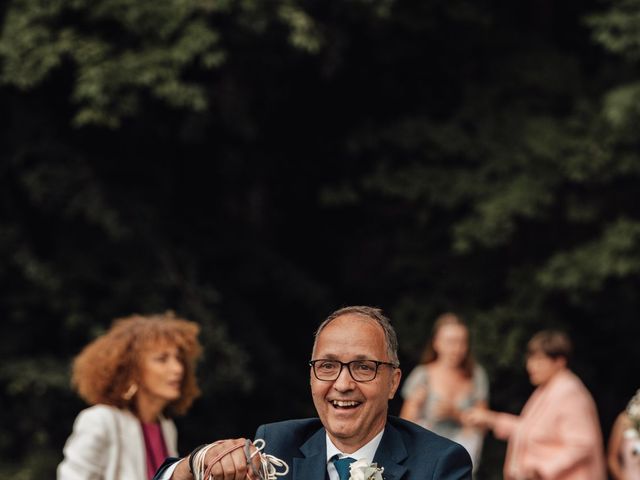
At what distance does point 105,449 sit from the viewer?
5.43 meters

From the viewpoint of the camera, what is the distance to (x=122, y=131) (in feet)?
44.3

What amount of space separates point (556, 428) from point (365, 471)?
16.8ft

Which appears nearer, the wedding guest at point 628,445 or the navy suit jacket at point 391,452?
the navy suit jacket at point 391,452

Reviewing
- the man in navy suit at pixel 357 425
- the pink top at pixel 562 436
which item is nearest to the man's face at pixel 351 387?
the man in navy suit at pixel 357 425

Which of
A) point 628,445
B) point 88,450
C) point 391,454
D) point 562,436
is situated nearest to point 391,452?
point 391,454

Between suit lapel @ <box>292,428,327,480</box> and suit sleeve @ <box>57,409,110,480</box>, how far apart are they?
221 centimetres

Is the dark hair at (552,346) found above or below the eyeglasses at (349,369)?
above

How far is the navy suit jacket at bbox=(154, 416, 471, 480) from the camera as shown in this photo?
327 centimetres

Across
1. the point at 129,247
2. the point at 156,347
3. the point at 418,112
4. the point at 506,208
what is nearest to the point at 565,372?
the point at 156,347

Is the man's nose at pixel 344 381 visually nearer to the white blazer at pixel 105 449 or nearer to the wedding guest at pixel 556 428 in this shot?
the white blazer at pixel 105 449

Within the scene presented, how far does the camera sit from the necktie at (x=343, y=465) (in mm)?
3285

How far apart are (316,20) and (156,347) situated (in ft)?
24.4

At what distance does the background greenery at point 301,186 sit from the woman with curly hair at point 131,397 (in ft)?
18.9

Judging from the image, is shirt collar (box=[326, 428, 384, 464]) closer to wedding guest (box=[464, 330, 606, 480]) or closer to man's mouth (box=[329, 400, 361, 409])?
man's mouth (box=[329, 400, 361, 409])
